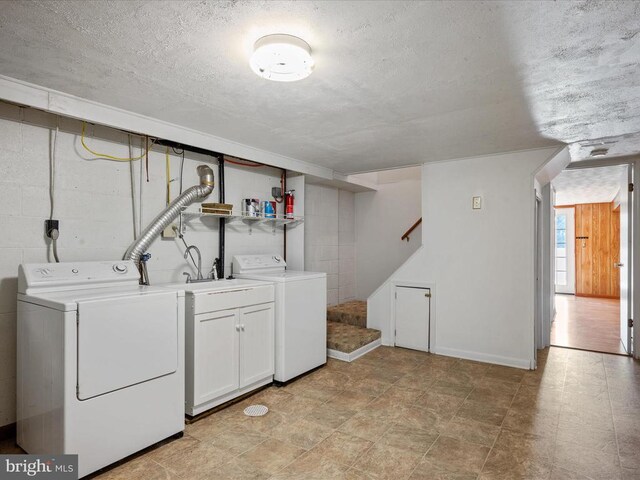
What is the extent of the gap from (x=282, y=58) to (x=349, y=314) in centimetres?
371

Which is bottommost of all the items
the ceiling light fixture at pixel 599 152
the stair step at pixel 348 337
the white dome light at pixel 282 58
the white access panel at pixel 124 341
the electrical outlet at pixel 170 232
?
the stair step at pixel 348 337

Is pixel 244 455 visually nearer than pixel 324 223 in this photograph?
Yes

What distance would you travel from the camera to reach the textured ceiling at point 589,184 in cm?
504

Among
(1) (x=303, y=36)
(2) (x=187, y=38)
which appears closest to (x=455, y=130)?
(1) (x=303, y=36)

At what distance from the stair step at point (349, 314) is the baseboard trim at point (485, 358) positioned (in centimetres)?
99

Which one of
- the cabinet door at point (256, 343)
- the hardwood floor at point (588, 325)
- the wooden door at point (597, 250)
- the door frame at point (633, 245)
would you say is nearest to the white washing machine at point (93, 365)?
the cabinet door at point (256, 343)

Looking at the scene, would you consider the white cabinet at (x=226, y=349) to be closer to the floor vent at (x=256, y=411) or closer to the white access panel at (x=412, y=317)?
the floor vent at (x=256, y=411)

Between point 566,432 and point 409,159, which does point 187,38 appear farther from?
point 566,432

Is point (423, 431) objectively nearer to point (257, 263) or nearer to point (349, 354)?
point (349, 354)

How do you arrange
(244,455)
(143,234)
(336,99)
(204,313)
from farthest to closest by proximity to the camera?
1. (143,234)
2. (204,313)
3. (336,99)
4. (244,455)

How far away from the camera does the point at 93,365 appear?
1.97 metres

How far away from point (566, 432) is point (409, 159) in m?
2.82

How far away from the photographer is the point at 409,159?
13.5 feet

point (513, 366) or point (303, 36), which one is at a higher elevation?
point (303, 36)
